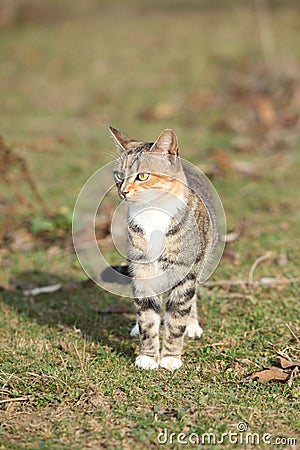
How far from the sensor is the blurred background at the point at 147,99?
263 inches

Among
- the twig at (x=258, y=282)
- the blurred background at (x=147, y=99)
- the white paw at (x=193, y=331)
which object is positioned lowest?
the blurred background at (x=147, y=99)

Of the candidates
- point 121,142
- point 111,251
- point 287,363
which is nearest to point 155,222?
point 121,142

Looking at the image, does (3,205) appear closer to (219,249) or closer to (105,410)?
(219,249)

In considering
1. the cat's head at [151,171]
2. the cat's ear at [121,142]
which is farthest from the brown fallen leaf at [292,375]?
the cat's ear at [121,142]

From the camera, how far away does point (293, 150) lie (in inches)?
336

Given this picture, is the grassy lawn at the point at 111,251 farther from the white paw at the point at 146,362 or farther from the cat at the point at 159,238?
the cat at the point at 159,238

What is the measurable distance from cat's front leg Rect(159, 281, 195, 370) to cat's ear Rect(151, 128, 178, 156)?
73 cm

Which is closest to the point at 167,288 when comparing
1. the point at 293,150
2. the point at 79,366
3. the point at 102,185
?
the point at 79,366

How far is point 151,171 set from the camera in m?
3.57

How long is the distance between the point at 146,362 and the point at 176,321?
0.28 metres

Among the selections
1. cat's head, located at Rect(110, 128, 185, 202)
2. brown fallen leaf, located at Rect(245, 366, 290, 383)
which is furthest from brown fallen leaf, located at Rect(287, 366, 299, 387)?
cat's head, located at Rect(110, 128, 185, 202)

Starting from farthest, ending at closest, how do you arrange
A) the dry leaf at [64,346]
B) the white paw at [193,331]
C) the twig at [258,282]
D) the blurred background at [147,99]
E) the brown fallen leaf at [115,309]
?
the blurred background at [147,99], the twig at [258,282], the brown fallen leaf at [115,309], the white paw at [193,331], the dry leaf at [64,346]

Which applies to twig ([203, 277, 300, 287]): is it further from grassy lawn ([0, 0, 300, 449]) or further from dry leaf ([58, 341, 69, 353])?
dry leaf ([58, 341, 69, 353])

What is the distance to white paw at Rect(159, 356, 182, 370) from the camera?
3.70 meters
